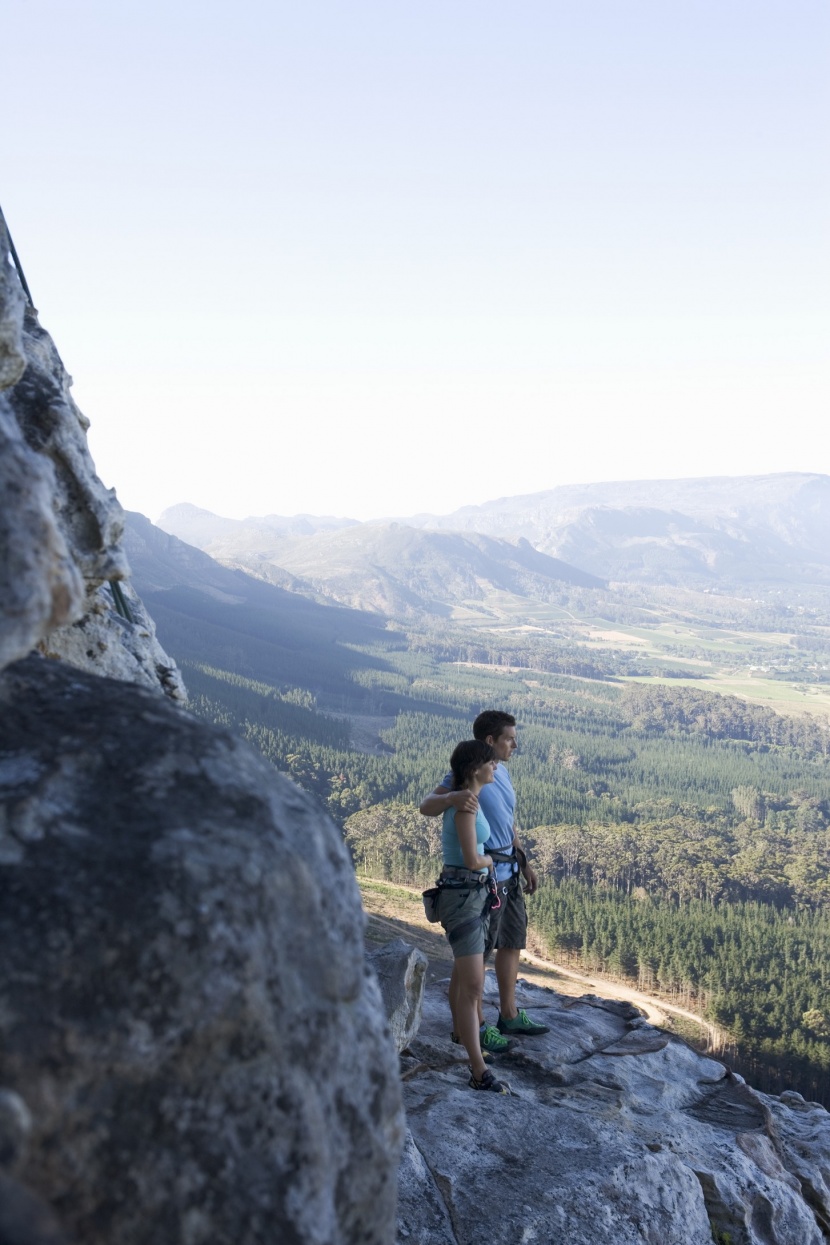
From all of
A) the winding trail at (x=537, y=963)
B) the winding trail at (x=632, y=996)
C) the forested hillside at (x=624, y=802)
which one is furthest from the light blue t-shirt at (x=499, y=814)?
the winding trail at (x=632, y=996)

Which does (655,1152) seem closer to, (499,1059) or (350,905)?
(499,1059)

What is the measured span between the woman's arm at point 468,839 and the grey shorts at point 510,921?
1453 millimetres

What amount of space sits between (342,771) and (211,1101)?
92.3 meters

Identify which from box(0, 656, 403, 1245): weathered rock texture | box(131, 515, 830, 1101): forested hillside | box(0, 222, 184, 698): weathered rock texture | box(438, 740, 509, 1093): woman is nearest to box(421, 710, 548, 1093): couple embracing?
box(438, 740, 509, 1093): woman

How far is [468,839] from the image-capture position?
725cm

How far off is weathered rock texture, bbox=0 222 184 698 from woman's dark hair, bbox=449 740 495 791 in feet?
9.22

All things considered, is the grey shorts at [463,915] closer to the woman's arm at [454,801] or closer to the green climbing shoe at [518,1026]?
the woman's arm at [454,801]

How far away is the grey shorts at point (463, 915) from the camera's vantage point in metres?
7.63

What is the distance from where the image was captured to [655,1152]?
7309 millimetres

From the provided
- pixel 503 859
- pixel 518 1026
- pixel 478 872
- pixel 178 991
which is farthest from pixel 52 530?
pixel 518 1026

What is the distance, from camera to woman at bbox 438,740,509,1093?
740 cm

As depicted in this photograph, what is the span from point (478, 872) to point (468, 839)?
61 centimetres

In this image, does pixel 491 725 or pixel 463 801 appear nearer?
pixel 463 801

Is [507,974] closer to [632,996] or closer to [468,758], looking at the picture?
[468,758]
